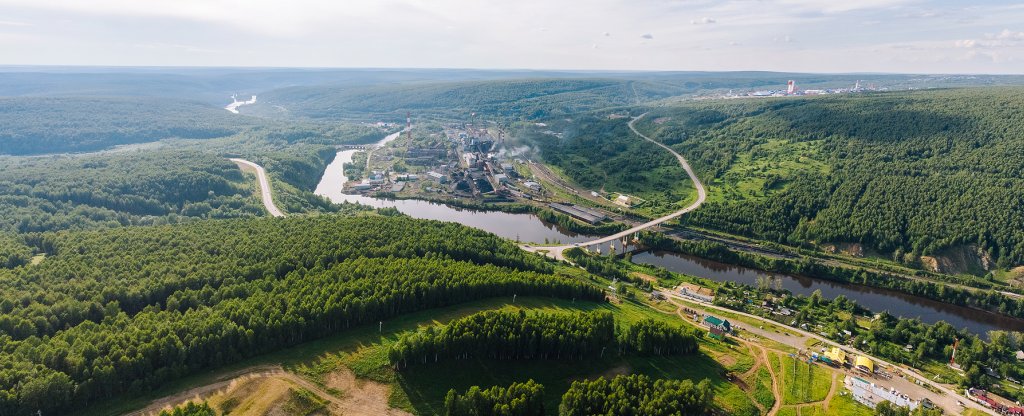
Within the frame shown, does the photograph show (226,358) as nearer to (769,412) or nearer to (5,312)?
(5,312)

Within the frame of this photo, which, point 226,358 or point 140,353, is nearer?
point 140,353

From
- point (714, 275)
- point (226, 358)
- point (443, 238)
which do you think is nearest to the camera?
point (226, 358)

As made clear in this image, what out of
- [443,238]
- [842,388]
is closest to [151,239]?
[443,238]

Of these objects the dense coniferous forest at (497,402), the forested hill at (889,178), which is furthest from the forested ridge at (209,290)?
the forested hill at (889,178)

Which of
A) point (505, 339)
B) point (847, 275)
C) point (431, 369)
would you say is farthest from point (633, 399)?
point (847, 275)

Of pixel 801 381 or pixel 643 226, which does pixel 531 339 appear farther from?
pixel 643 226

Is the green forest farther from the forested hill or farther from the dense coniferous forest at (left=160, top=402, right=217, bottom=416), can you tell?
the dense coniferous forest at (left=160, top=402, right=217, bottom=416)
